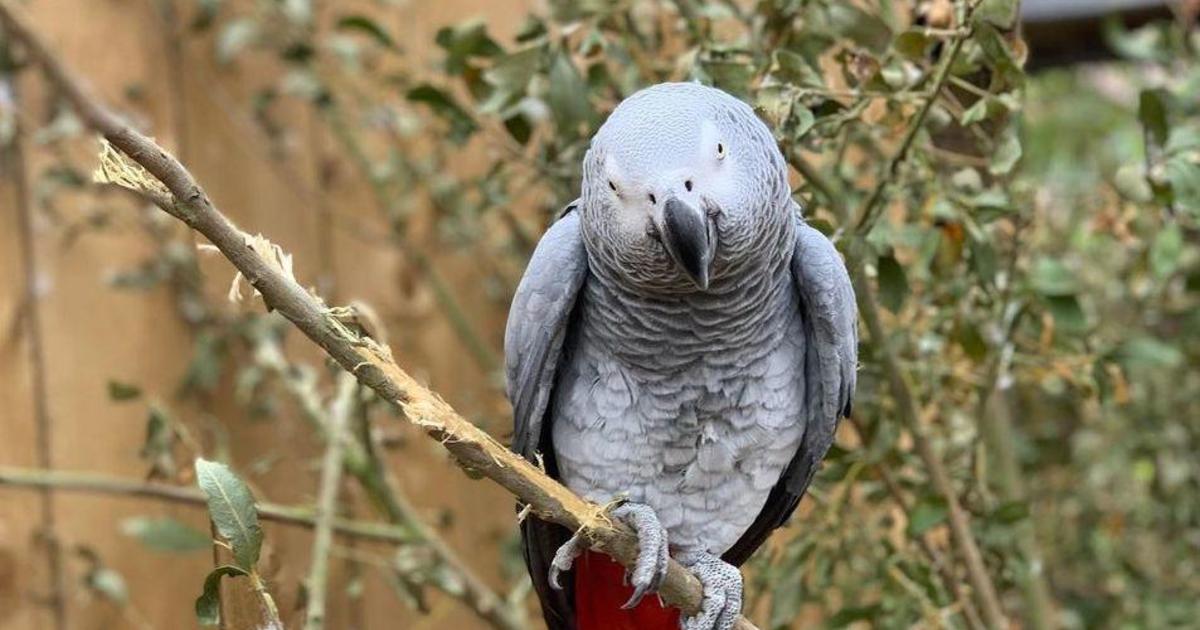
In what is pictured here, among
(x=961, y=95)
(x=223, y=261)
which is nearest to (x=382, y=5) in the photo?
(x=961, y=95)

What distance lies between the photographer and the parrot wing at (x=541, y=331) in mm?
893

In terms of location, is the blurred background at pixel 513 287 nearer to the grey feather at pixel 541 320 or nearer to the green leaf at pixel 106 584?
the green leaf at pixel 106 584

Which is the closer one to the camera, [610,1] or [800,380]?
[800,380]

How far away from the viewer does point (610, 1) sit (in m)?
1.20

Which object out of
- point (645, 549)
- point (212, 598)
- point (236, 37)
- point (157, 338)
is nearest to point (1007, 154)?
point (645, 549)

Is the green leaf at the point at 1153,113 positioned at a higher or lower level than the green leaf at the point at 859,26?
lower

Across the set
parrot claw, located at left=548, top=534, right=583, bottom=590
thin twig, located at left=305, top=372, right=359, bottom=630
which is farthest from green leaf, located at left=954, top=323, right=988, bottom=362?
thin twig, located at left=305, top=372, right=359, bottom=630

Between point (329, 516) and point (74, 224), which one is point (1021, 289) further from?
point (74, 224)

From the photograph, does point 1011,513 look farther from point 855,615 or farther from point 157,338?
point 157,338

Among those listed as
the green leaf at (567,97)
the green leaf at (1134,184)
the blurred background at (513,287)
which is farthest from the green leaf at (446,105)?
the green leaf at (1134,184)

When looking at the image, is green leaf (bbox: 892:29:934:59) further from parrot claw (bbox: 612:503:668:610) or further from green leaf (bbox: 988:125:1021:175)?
parrot claw (bbox: 612:503:668:610)

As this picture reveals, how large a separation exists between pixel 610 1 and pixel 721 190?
20.6 inches

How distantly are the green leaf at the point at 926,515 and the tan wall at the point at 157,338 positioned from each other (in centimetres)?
66

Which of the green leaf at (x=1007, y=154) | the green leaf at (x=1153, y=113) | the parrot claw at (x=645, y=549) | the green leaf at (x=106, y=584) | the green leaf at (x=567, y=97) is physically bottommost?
the green leaf at (x=1153, y=113)
